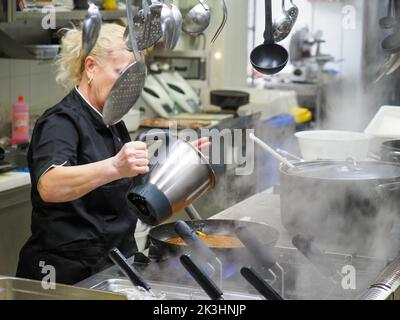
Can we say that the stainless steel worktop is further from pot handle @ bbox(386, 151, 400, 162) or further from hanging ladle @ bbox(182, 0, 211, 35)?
hanging ladle @ bbox(182, 0, 211, 35)

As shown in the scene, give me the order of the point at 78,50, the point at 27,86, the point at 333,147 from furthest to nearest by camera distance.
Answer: the point at 27,86 → the point at 333,147 → the point at 78,50

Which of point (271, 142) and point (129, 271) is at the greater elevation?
point (129, 271)

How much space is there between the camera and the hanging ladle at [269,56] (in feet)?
7.26

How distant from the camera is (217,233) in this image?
2174mm

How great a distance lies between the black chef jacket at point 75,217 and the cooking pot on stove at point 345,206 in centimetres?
56

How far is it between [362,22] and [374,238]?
5.17 meters

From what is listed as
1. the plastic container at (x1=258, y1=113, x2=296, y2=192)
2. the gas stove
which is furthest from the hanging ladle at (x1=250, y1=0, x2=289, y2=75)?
the plastic container at (x1=258, y1=113, x2=296, y2=192)

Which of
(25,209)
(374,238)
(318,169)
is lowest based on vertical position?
(25,209)

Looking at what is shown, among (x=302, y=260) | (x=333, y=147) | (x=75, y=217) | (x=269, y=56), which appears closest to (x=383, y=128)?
(x=333, y=147)

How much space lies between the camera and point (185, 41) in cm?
542

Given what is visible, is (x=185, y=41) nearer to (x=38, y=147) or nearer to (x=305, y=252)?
(x=38, y=147)

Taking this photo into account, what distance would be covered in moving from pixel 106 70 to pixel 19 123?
5.26 feet

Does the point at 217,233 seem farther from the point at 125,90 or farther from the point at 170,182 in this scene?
the point at 125,90
